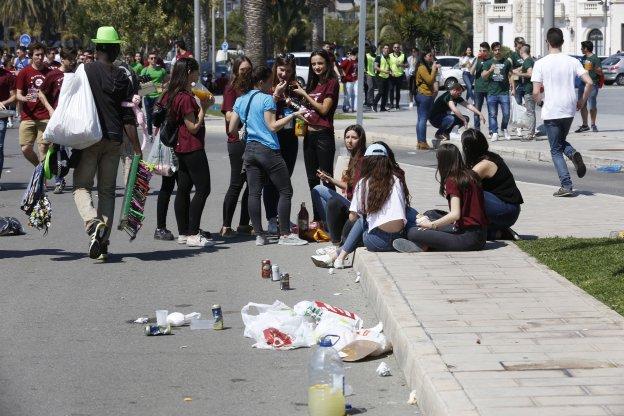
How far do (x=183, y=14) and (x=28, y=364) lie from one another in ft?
156

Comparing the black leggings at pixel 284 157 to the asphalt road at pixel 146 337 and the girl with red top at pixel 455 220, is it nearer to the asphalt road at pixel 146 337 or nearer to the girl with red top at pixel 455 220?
the asphalt road at pixel 146 337

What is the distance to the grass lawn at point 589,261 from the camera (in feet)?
27.1

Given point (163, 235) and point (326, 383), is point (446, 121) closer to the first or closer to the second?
point (163, 235)

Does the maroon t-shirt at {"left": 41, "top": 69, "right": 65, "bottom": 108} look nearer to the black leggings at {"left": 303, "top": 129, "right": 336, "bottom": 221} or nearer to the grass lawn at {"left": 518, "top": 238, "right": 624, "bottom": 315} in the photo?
the black leggings at {"left": 303, "top": 129, "right": 336, "bottom": 221}

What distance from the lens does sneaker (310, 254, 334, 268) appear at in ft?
33.8

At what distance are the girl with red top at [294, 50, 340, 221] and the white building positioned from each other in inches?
3337

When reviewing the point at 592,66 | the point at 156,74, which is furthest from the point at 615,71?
the point at 156,74

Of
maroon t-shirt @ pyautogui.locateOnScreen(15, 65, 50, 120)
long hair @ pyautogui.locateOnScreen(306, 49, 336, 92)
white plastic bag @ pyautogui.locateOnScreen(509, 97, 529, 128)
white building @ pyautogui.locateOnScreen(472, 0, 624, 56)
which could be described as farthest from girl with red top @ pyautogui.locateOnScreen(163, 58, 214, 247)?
white building @ pyautogui.locateOnScreen(472, 0, 624, 56)

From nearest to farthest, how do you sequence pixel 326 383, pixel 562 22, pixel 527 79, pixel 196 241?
pixel 326 383, pixel 196 241, pixel 527 79, pixel 562 22

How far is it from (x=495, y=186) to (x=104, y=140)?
3.52 metres

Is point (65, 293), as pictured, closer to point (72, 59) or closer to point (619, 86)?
point (72, 59)

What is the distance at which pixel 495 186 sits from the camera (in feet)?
35.0

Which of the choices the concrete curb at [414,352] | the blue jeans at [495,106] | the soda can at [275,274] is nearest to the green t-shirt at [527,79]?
the blue jeans at [495,106]

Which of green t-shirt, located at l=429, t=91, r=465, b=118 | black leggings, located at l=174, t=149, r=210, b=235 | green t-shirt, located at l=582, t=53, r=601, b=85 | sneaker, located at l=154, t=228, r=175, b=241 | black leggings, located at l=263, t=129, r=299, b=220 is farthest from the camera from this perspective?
green t-shirt, located at l=582, t=53, r=601, b=85
